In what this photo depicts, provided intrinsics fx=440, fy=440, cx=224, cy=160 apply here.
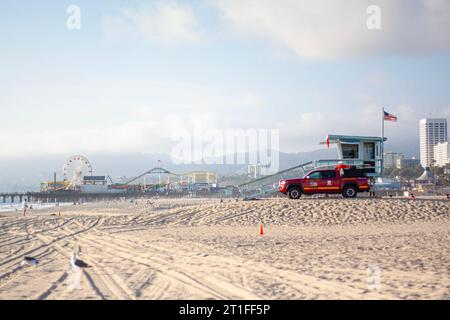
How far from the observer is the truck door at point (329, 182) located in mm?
24828

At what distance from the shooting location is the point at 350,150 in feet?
91.7

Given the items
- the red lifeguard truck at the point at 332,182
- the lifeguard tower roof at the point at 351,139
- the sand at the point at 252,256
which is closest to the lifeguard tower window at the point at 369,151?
the lifeguard tower roof at the point at 351,139

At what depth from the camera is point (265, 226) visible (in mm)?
19984

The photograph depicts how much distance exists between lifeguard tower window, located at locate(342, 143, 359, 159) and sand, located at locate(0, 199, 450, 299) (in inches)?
220

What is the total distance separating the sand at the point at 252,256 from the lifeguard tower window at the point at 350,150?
558cm

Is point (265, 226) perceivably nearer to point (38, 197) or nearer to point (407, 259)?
point (407, 259)

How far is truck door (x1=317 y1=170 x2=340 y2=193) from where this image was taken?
24.8m

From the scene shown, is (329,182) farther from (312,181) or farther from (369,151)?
(369,151)

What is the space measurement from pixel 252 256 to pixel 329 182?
1417cm

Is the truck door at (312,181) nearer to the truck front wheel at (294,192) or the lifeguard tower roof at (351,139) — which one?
the truck front wheel at (294,192)

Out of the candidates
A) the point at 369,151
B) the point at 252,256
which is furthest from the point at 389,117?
the point at 252,256

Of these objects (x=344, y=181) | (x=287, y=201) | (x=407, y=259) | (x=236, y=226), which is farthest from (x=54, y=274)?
(x=344, y=181)

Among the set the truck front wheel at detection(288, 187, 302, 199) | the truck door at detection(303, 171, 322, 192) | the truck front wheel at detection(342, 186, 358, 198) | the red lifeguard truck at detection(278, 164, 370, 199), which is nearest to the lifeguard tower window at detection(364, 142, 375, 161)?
the red lifeguard truck at detection(278, 164, 370, 199)

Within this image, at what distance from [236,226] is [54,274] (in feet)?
36.1
